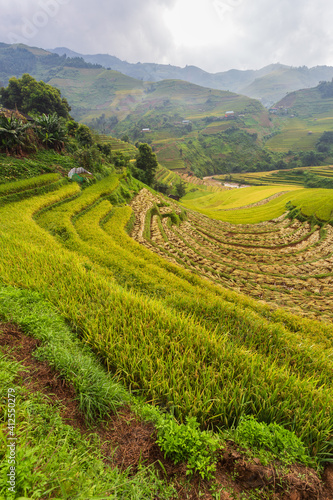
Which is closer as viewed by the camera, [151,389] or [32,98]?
[151,389]

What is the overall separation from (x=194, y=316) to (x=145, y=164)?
110ft

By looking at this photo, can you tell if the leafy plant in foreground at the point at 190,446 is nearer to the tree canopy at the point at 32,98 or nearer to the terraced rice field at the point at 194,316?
the terraced rice field at the point at 194,316

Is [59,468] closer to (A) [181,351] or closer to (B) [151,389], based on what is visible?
(B) [151,389]

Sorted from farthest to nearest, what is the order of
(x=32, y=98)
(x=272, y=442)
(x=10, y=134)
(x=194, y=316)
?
(x=32, y=98) → (x=10, y=134) → (x=194, y=316) → (x=272, y=442)

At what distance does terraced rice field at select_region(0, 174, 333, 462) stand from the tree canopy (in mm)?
50427

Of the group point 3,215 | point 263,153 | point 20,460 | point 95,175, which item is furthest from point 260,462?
point 263,153

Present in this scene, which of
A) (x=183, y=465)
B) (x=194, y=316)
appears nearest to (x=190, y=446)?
(x=183, y=465)

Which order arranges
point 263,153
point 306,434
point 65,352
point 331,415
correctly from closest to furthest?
point 306,434 → point 331,415 → point 65,352 → point 263,153

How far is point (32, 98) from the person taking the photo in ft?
152

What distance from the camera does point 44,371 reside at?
2.82m

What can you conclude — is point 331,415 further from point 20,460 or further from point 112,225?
point 112,225

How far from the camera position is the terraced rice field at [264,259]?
848 cm

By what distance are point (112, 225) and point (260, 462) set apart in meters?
11.6

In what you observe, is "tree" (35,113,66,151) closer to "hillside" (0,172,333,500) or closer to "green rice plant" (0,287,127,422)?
"hillside" (0,172,333,500)
